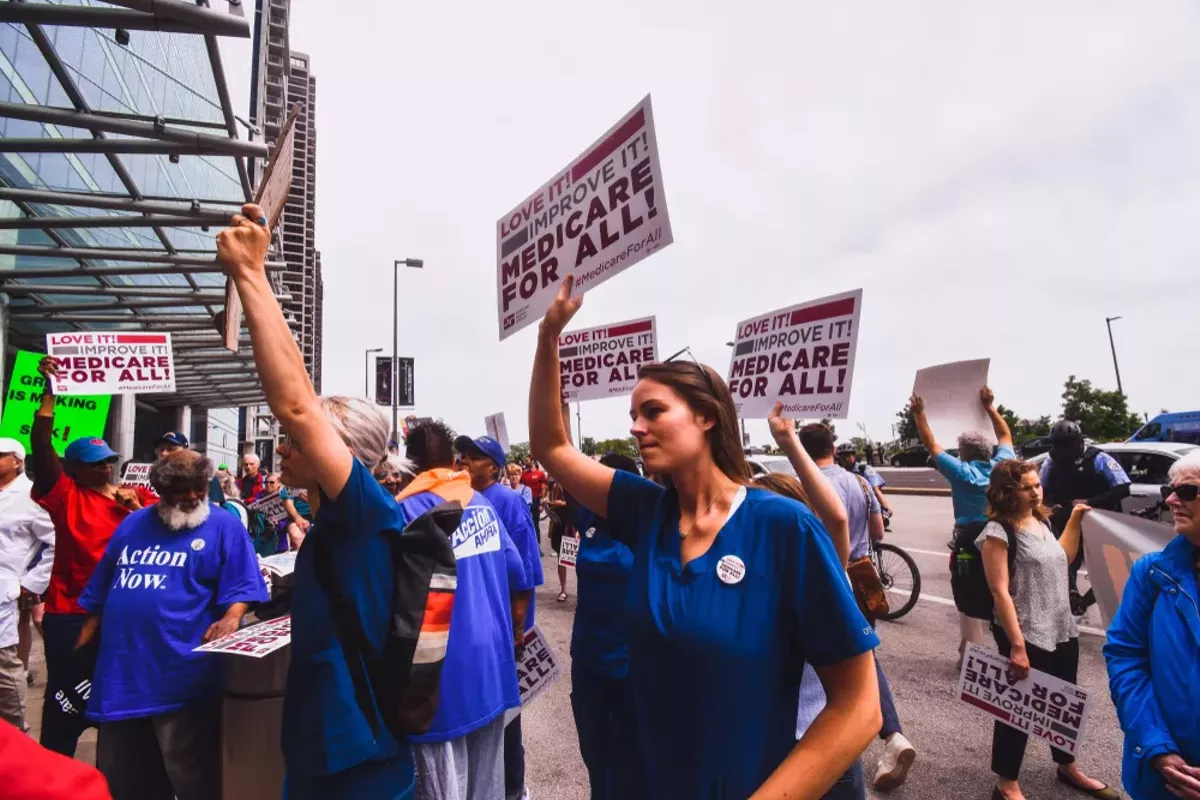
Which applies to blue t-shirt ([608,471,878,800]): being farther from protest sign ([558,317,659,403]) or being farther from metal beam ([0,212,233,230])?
metal beam ([0,212,233,230])

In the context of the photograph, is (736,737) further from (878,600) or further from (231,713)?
(231,713)

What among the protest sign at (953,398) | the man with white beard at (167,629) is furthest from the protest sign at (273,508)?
the protest sign at (953,398)

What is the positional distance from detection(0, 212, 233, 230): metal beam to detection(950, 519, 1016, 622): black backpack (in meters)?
9.42

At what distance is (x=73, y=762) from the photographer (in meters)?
0.98

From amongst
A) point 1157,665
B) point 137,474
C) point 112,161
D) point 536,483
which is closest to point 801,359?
point 1157,665

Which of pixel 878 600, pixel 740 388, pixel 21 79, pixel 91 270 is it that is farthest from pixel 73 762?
pixel 91 270

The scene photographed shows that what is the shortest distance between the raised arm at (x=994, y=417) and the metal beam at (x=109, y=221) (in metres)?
9.16

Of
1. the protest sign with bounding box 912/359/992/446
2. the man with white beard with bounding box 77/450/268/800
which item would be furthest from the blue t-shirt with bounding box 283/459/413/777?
the protest sign with bounding box 912/359/992/446

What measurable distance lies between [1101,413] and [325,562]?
46492 millimetres

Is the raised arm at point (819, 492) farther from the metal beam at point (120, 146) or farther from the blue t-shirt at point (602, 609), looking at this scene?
the metal beam at point (120, 146)

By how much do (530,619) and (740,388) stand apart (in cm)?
249

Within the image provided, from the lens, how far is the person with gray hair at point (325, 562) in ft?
5.89

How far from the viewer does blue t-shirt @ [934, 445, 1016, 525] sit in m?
5.50

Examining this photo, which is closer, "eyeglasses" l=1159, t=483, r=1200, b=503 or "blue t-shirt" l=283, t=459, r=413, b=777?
"blue t-shirt" l=283, t=459, r=413, b=777
